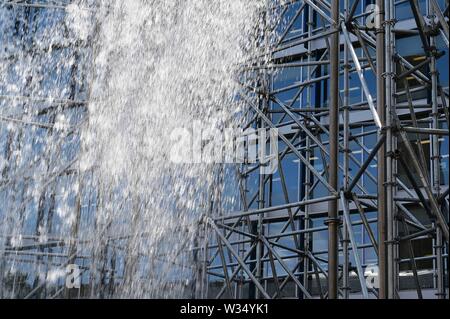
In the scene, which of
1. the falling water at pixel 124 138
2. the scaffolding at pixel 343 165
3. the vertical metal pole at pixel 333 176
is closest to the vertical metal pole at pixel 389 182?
→ the scaffolding at pixel 343 165

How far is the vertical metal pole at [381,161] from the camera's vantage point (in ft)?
17.4

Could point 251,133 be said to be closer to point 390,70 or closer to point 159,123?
point 159,123

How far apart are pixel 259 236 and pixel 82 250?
5.60 ft

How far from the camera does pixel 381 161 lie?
5.58 metres

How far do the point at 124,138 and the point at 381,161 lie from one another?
3.60 metres

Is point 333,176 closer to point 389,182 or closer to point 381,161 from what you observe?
point 381,161

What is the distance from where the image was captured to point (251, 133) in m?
9.10

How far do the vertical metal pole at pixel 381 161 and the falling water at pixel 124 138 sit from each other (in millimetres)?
2900

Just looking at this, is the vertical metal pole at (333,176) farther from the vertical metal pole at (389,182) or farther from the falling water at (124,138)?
the falling water at (124,138)

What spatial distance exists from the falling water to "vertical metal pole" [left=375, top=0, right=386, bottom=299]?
9.51 feet

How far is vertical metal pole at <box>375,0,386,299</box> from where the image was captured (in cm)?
530

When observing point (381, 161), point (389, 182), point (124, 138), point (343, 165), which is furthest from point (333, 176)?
point (124, 138)
